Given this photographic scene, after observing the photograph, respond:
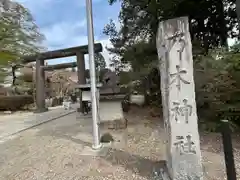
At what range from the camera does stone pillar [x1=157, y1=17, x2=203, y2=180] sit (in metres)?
3.07

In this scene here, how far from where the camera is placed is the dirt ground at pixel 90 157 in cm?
374

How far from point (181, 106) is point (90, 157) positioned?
2.20m

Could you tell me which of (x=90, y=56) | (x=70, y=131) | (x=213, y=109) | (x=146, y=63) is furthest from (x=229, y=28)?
(x=70, y=131)

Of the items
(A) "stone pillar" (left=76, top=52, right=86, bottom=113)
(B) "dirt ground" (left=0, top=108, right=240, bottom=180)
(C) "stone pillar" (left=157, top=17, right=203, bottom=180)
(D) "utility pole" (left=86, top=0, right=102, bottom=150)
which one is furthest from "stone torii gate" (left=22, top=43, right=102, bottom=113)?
(C) "stone pillar" (left=157, top=17, right=203, bottom=180)

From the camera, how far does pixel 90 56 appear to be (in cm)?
517

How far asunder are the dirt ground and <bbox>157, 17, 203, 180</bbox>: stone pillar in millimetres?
508

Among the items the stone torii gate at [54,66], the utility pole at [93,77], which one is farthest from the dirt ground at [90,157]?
the stone torii gate at [54,66]

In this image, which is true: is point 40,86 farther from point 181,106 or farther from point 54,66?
point 181,106

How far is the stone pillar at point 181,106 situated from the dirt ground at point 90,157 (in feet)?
1.67

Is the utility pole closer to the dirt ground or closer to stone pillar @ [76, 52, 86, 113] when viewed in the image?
the dirt ground

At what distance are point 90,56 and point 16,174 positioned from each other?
2.57 meters

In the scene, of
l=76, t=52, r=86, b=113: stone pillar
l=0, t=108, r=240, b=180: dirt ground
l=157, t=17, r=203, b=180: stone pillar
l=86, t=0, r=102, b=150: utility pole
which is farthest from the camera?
l=76, t=52, r=86, b=113: stone pillar

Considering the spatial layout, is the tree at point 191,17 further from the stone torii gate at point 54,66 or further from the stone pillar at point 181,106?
the stone pillar at point 181,106

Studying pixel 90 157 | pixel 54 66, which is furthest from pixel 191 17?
pixel 54 66
